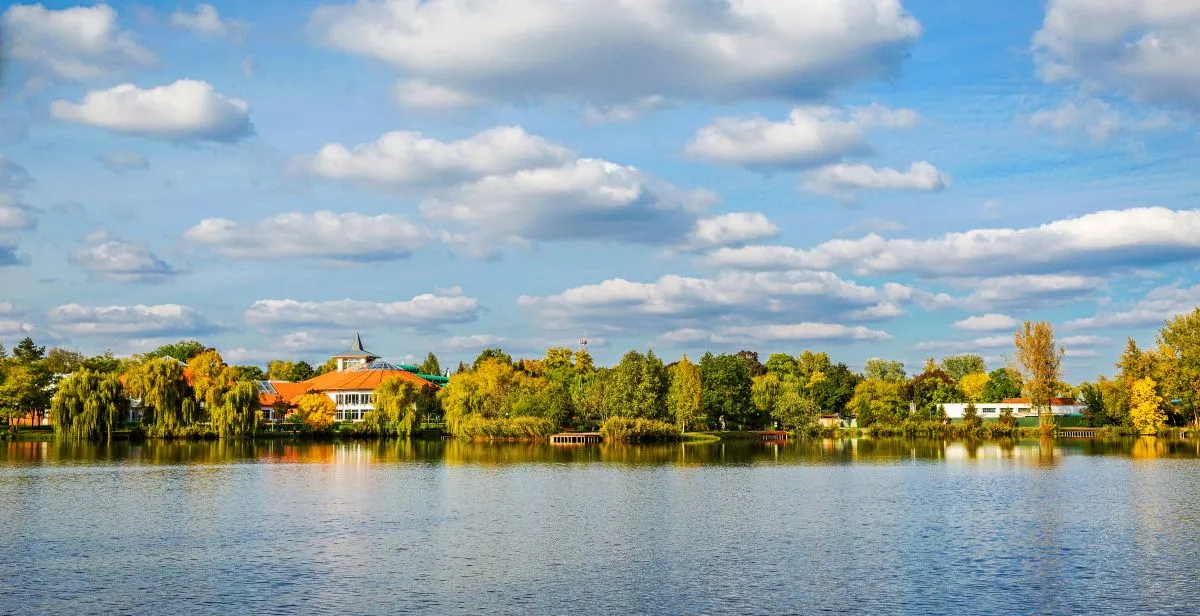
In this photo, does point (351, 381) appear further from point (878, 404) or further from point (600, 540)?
point (600, 540)

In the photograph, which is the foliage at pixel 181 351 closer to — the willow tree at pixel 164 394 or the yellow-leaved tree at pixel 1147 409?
the willow tree at pixel 164 394

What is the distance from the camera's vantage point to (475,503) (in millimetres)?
40375

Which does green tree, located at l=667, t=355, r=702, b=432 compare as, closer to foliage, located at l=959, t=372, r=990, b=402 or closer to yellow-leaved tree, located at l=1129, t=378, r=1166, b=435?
yellow-leaved tree, located at l=1129, t=378, r=1166, b=435

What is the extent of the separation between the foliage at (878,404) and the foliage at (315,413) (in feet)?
198

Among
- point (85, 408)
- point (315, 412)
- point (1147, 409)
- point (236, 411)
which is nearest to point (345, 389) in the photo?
point (315, 412)

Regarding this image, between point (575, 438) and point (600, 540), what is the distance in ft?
211

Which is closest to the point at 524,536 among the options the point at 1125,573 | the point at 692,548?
the point at 692,548

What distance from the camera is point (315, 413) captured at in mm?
107062

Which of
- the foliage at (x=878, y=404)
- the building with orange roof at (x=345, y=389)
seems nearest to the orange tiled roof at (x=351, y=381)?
the building with orange roof at (x=345, y=389)

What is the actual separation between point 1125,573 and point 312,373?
160680 mm

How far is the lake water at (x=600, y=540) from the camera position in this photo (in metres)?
22.5

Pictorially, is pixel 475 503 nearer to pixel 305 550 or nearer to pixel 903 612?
pixel 305 550

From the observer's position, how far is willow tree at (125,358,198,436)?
8919cm

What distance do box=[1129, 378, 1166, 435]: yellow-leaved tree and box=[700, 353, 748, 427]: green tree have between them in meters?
39.0
